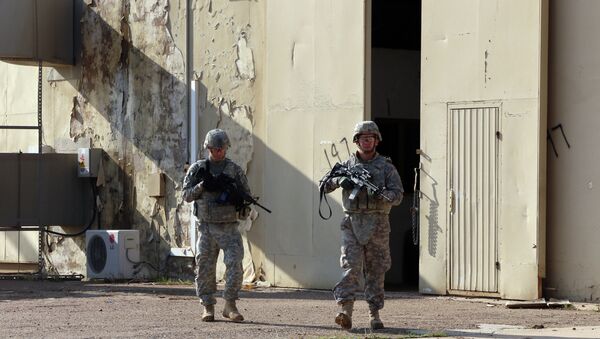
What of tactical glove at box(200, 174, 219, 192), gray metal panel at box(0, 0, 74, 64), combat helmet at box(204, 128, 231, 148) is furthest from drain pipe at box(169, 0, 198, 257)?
tactical glove at box(200, 174, 219, 192)

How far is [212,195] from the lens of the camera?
513 inches

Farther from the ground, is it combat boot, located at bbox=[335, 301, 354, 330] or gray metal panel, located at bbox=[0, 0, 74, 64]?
gray metal panel, located at bbox=[0, 0, 74, 64]

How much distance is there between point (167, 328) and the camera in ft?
39.9

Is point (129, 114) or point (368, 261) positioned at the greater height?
point (129, 114)

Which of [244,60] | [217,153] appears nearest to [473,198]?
[217,153]

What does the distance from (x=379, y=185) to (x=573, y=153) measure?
4075mm

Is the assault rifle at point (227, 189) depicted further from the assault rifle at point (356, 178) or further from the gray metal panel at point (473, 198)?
the gray metal panel at point (473, 198)

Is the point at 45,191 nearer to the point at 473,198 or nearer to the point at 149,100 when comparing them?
the point at 149,100

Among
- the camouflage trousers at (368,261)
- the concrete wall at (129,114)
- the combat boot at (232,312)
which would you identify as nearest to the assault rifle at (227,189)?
the combat boot at (232,312)

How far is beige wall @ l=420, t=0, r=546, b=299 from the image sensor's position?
15234mm

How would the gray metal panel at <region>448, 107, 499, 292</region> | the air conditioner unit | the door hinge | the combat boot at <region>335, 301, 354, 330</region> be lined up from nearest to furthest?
the combat boot at <region>335, 301, 354, 330</region>, the gray metal panel at <region>448, 107, 499, 292</region>, the door hinge, the air conditioner unit

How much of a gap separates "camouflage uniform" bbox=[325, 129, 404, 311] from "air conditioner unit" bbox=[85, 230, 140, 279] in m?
8.58

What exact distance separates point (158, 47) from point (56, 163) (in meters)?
2.76

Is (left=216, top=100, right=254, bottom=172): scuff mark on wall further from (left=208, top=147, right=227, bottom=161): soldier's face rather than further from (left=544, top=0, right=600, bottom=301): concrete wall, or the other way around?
(left=208, top=147, right=227, bottom=161): soldier's face
